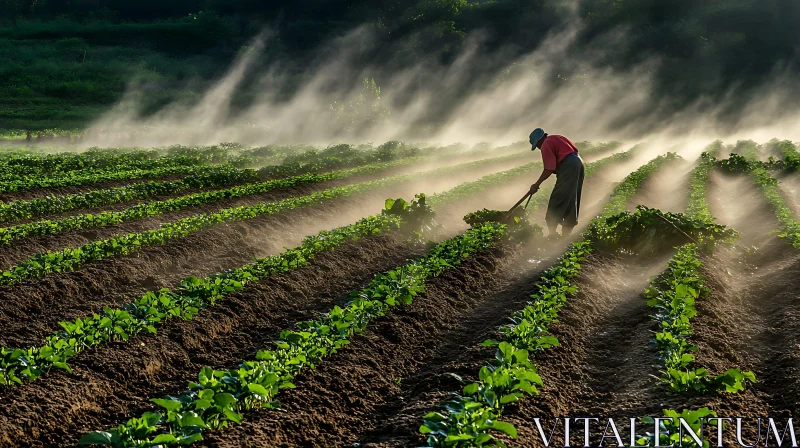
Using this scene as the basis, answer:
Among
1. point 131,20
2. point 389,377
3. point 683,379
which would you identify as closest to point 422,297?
point 389,377

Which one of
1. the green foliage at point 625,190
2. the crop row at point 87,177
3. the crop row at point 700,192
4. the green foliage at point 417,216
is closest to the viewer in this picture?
the crop row at point 700,192

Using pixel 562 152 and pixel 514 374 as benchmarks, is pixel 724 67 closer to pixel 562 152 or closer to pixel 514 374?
pixel 562 152

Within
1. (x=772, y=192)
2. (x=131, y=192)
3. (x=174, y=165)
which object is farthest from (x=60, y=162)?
(x=772, y=192)

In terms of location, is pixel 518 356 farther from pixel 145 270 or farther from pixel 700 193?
pixel 700 193

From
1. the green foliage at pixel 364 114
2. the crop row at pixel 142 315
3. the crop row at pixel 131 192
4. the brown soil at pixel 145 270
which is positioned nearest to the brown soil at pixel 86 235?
the crop row at pixel 131 192

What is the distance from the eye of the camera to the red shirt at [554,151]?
12.2 meters

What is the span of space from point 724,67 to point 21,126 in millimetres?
56686

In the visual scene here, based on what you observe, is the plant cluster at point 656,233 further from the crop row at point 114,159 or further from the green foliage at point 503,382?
the crop row at point 114,159

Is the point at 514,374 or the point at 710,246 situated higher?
the point at 710,246

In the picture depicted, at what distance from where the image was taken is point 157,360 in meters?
6.68

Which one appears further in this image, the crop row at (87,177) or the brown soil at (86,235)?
the crop row at (87,177)

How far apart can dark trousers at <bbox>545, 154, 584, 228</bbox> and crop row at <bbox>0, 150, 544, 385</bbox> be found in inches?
155

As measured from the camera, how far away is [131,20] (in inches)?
2908

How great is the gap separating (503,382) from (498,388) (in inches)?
2.7
